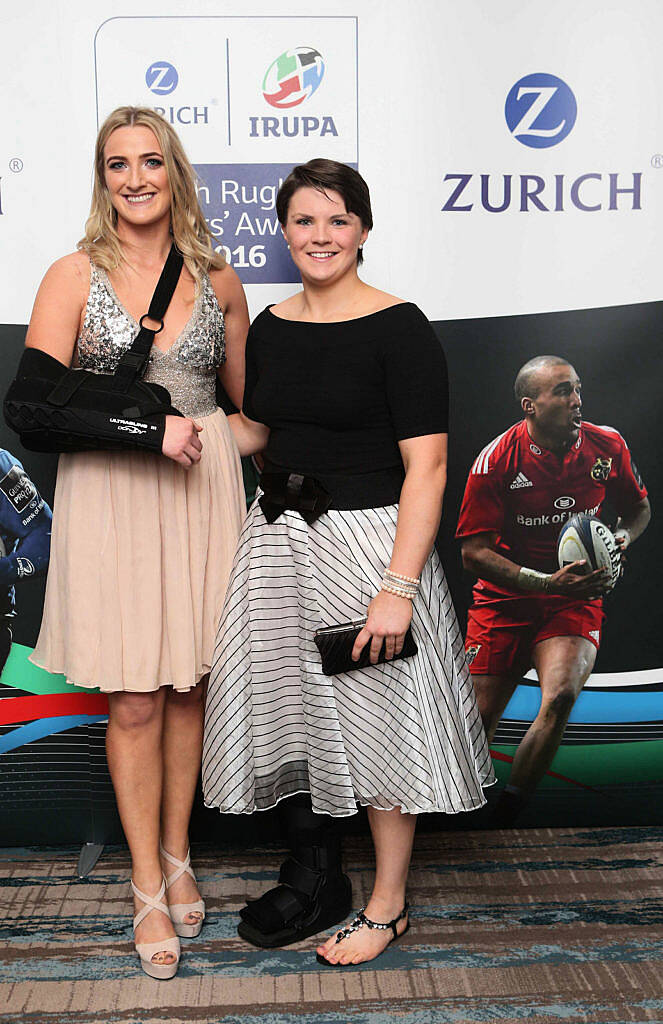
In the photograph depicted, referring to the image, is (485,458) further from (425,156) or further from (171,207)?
(171,207)

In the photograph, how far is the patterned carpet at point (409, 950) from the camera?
2.02 meters

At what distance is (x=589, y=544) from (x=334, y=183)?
4.23ft

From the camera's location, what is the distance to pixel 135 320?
203 cm

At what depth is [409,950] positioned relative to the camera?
87.0 inches

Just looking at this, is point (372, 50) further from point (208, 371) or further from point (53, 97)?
point (208, 371)

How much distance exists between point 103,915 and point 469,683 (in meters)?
1.09

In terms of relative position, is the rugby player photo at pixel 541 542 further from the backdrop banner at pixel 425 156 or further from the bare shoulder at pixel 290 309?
the bare shoulder at pixel 290 309

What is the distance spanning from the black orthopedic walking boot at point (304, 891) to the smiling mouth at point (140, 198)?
1.38 m

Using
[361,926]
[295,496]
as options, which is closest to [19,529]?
[295,496]

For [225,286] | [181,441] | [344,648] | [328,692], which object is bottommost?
[328,692]

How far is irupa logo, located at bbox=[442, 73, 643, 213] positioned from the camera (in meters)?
2.48

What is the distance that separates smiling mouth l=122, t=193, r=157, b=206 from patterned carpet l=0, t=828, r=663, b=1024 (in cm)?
168

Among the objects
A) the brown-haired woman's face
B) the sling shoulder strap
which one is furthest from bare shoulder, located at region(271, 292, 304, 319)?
the sling shoulder strap

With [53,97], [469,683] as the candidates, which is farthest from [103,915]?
[53,97]
